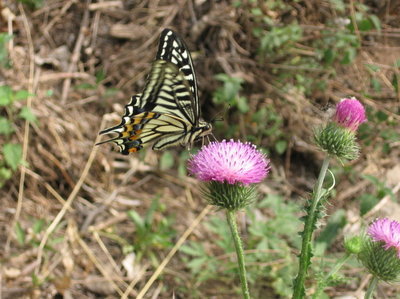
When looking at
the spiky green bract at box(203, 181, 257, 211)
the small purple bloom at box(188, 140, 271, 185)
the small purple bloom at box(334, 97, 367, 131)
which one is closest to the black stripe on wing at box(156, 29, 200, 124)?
the small purple bloom at box(188, 140, 271, 185)

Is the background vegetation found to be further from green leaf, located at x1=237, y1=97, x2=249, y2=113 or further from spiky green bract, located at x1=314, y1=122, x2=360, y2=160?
spiky green bract, located at x1=314, y1=122, x2=360, y2=160

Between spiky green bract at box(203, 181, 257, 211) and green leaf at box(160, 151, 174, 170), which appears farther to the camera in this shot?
green leaf at box(160, 151, 174, 170)

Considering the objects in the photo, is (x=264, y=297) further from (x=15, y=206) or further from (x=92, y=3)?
(x=92, y=3)

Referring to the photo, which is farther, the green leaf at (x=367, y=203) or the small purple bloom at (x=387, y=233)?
the green leaf at (x=367, y=203)

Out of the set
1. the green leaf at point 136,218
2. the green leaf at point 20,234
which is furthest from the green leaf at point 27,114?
the green leaf at point 136,218

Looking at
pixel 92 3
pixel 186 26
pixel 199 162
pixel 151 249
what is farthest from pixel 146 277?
pixel 92 3

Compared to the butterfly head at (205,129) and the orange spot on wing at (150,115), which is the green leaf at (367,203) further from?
the orange spot on wing at (150,115)

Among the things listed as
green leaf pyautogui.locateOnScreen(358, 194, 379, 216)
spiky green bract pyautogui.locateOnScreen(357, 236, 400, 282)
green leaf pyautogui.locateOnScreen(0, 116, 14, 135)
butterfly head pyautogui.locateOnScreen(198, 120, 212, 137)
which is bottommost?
green leaf pyautogui.locateOnScreen(358, 194, 379, 216)

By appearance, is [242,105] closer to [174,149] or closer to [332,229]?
[174,149]
